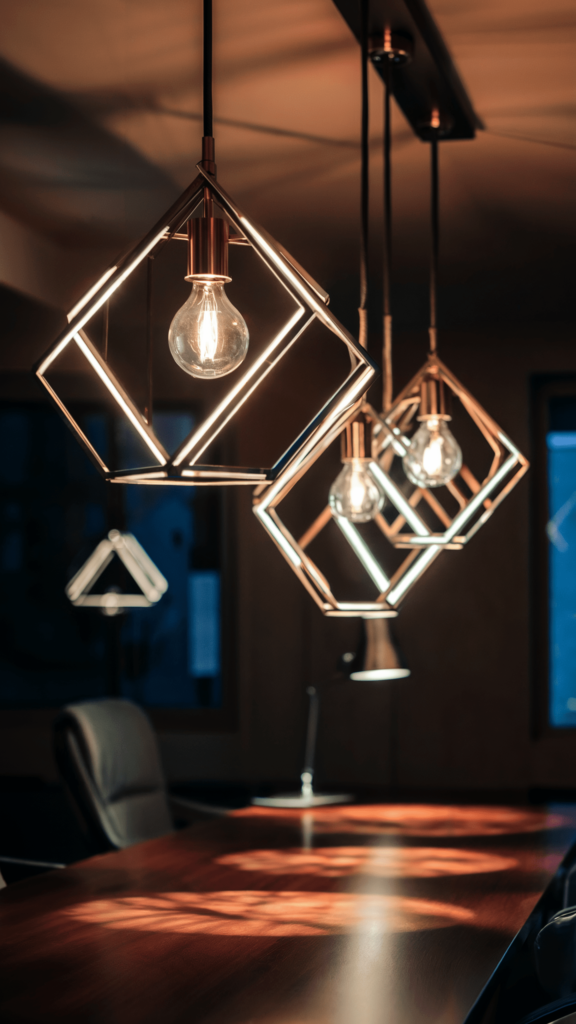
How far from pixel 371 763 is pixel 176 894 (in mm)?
4007

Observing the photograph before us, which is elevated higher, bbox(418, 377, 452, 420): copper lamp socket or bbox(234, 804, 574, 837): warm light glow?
bbox(418, 377, 452, 420): copper lamp socket

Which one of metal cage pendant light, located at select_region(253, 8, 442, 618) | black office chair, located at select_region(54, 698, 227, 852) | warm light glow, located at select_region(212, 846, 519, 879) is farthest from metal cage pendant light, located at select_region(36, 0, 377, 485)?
black office chair, located at select_region(54, 698, 227, 852)

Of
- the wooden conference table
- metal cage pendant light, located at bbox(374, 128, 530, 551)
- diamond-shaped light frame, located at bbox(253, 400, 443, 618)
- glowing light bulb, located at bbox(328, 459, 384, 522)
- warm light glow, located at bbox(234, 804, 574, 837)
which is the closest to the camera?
the wooden conference table

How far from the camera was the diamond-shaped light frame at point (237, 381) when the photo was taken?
107cm

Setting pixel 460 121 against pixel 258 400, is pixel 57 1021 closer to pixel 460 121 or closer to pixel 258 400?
pixel 460 121

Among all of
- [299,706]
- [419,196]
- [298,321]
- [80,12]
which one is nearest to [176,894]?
[298,321]

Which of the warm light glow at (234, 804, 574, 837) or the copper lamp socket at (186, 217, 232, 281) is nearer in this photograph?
the copper lamp socket at (186, 217, 232, 281)

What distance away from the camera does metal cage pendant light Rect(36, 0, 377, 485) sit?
1.08 metres

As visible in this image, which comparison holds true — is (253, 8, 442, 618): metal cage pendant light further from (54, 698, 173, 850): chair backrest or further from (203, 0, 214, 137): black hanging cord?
(54, 698, 173, 850): chair backrest

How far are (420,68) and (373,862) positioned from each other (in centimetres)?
195

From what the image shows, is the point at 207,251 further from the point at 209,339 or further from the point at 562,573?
the point at 562,573

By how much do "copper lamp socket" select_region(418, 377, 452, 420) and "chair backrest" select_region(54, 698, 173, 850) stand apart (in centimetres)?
160

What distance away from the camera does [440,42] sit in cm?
264

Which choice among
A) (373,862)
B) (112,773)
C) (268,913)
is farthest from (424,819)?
(268,913)
